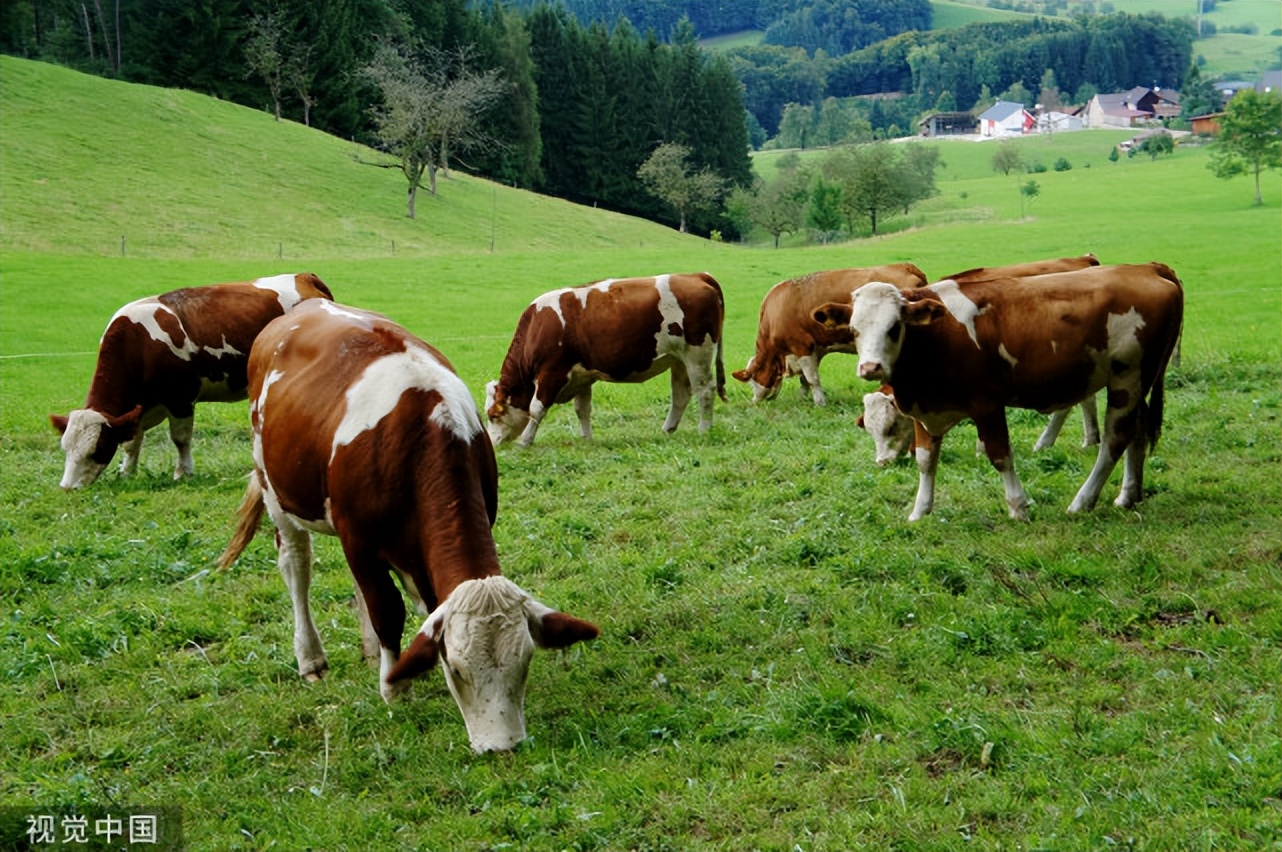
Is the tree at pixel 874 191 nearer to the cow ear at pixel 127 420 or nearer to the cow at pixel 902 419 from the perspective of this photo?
the cow at pixel 902 419

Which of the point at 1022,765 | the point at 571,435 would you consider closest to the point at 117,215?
the point at 571,435

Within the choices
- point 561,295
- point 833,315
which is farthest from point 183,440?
point 833,315

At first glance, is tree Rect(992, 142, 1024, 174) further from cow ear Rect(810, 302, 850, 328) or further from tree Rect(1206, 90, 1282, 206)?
cow ear Rect(810, 302, 850, 328)

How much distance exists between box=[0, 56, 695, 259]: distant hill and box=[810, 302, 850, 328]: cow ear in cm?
4278

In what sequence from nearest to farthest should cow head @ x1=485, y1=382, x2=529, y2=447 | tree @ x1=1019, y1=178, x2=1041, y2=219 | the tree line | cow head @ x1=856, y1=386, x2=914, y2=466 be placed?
cow head @ x1=856, y1=386, x2=914, y2=466 < cow head @ x1=485, y1=382, x2=529, y2=447 < tree @ x1=1019, y1=178, x2=1041, y2=219 < the tree line

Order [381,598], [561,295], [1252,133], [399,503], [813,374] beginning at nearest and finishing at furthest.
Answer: [399,503]
[381,598]
[561,295]
[813,374]
[1252,133]

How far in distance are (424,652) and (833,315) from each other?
5.48 meters

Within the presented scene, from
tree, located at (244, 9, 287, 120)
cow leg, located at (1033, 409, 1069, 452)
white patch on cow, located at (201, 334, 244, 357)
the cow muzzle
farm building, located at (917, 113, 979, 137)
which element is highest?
tree, located at (244, 9, 287, 120)

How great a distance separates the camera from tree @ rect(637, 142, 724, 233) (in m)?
93.8

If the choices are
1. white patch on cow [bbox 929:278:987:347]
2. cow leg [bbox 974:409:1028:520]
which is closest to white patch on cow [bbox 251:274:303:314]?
white patch on cow [bbox 929:278:987:347]

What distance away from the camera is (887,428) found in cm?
1216

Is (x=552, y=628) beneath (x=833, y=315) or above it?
beneath

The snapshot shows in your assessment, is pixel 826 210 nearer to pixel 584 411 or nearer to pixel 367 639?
pixel 584 411

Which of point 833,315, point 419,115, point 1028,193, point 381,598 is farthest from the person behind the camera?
point 1028,193
